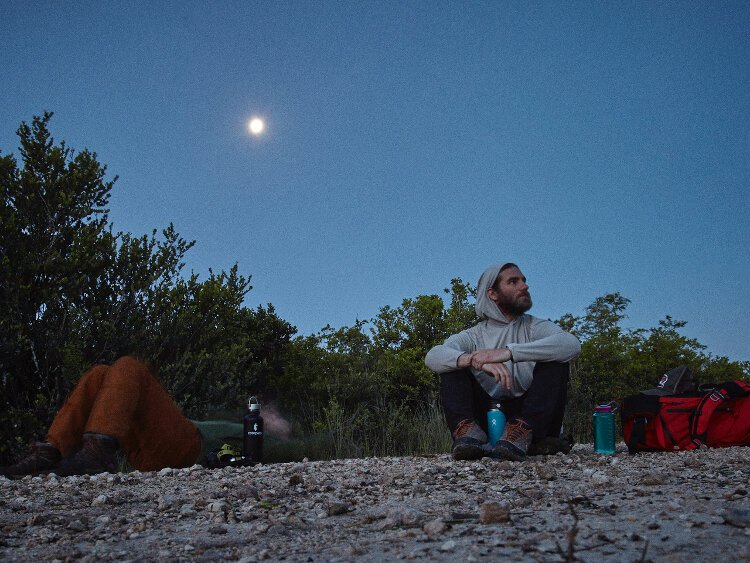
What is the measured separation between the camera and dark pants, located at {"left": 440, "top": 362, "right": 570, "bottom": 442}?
3.71 metres

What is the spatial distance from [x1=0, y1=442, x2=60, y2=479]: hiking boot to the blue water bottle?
276cm

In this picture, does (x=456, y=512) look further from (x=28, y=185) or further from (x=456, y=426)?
(x=28, y=185)

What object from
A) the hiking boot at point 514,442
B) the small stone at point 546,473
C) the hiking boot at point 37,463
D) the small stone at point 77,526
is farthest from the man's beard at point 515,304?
the hiking boot at point 37,463

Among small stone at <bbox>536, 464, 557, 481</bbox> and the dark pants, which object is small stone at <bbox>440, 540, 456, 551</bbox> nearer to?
small stone at <bbox>536, 464, 557, 481</bbox>

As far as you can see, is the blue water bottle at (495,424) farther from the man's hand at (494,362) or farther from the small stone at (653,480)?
the small stone at (653,480)

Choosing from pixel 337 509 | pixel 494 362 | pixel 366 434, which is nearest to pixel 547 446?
pixel 494 362

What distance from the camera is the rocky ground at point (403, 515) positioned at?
1562 millimetres

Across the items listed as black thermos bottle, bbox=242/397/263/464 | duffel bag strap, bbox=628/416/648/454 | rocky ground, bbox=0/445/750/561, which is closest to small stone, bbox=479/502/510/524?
rocky ground, bbox=0/445/750/561

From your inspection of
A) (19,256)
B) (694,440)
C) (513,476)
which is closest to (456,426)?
(513,476)

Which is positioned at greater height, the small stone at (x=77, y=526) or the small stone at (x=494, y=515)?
the small stone at (x=494, y=515)

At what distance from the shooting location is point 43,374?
559cm

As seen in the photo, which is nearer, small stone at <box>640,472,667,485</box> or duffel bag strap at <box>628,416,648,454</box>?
small stone at <box>640,472,667,485</box>

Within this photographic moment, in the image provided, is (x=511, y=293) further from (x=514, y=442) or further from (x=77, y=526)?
(x=77, y=526)

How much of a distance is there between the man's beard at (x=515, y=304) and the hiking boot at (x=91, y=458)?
273 cm
